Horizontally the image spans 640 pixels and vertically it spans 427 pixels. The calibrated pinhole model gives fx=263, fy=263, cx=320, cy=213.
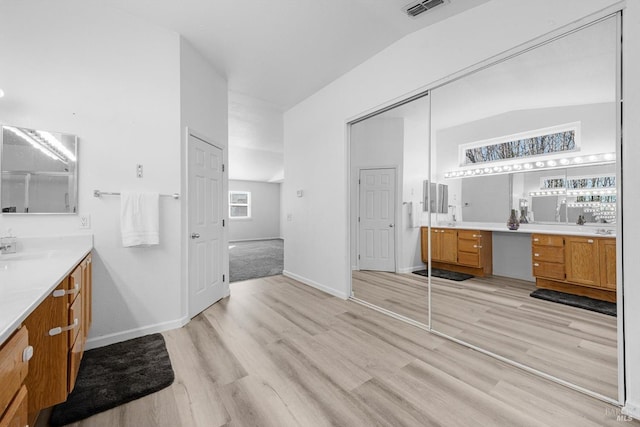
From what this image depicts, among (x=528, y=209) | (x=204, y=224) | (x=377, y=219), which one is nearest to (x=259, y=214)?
(x=377, y=219)

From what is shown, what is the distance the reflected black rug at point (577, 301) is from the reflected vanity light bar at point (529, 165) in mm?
1347

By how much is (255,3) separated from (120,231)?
2.41 metres

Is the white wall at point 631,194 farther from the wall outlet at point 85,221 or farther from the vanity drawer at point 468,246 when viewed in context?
the wall outlet at point 85,221

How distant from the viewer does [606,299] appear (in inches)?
99.1

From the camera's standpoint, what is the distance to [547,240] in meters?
2.83

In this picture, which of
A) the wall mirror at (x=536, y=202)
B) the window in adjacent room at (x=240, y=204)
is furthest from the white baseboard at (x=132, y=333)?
the window in adjacent room at (x=240, y=204)

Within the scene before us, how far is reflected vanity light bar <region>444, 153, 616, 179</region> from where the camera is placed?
196cm

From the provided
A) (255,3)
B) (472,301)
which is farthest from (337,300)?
(255,3)

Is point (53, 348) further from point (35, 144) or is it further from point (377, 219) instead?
point (377, 219)

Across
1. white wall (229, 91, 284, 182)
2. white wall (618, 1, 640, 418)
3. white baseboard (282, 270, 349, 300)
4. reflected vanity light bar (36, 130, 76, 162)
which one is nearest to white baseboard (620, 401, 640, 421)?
white wall (618, 1, 640, 418)

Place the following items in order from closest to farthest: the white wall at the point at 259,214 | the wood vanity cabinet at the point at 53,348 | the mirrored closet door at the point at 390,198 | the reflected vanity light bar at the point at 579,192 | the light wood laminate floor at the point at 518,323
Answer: the wood vanity cabinet at the point at 53,348
the reflected vanity light bar at the point at 579,192
the light wood laminate floor at the point at 518,323
the mirrored closet door at the point at 390,198
the white wall at the point at 259,214

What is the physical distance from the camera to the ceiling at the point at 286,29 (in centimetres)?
239

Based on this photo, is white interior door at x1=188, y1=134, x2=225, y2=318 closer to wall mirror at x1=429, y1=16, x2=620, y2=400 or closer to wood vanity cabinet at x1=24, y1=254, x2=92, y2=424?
wood vanity cabinet at x1=24, y1=254, x2=92, y2=424

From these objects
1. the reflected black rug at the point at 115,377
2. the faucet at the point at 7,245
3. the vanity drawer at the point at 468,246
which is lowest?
the reflected black rug at the point at 115,377
